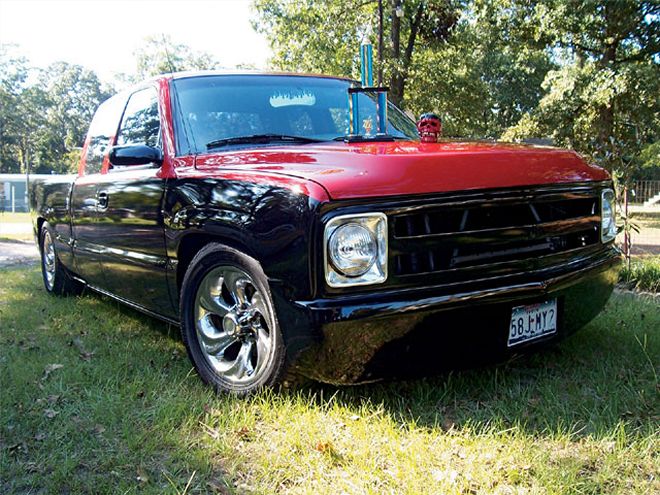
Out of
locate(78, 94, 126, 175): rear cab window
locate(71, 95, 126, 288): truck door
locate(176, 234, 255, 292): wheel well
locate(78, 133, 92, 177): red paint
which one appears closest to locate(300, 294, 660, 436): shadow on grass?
locate(176, 234, 255, 292): wheel well

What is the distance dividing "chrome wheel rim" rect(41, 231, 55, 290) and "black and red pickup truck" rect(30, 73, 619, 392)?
2.24 metres

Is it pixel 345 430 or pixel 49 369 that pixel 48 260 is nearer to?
pixel 49 369

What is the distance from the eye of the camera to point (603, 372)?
309 centimetres

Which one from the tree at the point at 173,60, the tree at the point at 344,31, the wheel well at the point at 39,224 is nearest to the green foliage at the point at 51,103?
the tree at the point at 173,60

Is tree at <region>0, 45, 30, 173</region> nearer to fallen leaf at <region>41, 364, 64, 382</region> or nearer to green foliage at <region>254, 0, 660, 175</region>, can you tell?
green foliage at <region>254, 0, 660, 175</region>

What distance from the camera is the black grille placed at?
7.80 ft

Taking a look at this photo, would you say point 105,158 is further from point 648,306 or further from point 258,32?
point 258,32

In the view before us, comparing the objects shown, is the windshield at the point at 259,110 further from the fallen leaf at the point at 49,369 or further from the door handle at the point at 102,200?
the fallen leaf at the point at 49,369

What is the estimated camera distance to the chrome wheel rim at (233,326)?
2.78m

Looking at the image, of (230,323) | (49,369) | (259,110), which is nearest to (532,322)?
(230,323)

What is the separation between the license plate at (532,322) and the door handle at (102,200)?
2.69m

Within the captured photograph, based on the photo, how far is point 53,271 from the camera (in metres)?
5.70

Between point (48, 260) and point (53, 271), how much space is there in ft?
0.94

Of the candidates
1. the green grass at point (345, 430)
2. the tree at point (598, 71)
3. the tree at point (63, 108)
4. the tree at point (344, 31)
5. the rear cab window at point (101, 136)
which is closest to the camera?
the green grass at point (345, 430)
